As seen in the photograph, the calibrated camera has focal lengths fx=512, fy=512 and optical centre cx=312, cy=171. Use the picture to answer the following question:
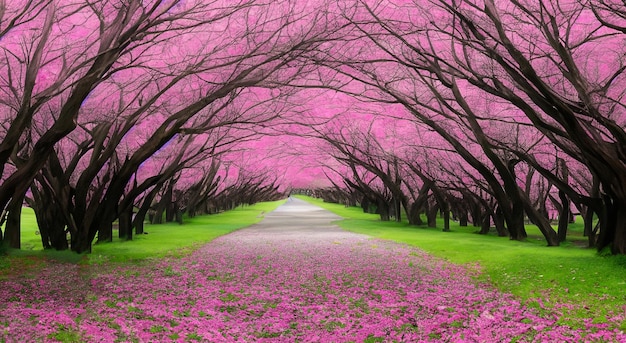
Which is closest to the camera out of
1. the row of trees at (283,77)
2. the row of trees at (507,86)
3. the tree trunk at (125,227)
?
the row of trees at (283,77)

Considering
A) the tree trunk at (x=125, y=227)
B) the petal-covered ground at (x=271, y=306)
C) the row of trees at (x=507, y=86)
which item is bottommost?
the petal-covered ground at (x=271, y=306)

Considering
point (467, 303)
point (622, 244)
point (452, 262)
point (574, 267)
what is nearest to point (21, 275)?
point (467, 303)

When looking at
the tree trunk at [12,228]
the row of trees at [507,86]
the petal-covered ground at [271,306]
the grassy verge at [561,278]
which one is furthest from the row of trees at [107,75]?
the grassy verge at [561,278]

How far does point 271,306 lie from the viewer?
7.19 m

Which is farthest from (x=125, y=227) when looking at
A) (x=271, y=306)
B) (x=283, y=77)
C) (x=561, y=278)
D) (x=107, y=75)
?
(x=561, y=278)

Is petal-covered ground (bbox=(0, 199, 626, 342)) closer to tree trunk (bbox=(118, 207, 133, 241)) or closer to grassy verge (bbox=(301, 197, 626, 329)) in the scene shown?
grassy verge (bbox=(301, 197, 626, 329))

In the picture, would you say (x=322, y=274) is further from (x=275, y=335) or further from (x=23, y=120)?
(x=23, y=120)

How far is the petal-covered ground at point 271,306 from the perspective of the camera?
5.71m

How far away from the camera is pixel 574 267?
9289 millimetres

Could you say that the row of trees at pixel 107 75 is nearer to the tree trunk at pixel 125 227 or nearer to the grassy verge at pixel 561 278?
the tree trunk at pixel 125 227

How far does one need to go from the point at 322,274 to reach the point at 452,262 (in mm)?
3459

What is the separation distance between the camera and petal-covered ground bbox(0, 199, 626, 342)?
5711 millimetres

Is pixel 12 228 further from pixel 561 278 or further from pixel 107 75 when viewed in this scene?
pixel 561 278

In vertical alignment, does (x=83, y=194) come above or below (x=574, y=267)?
above
